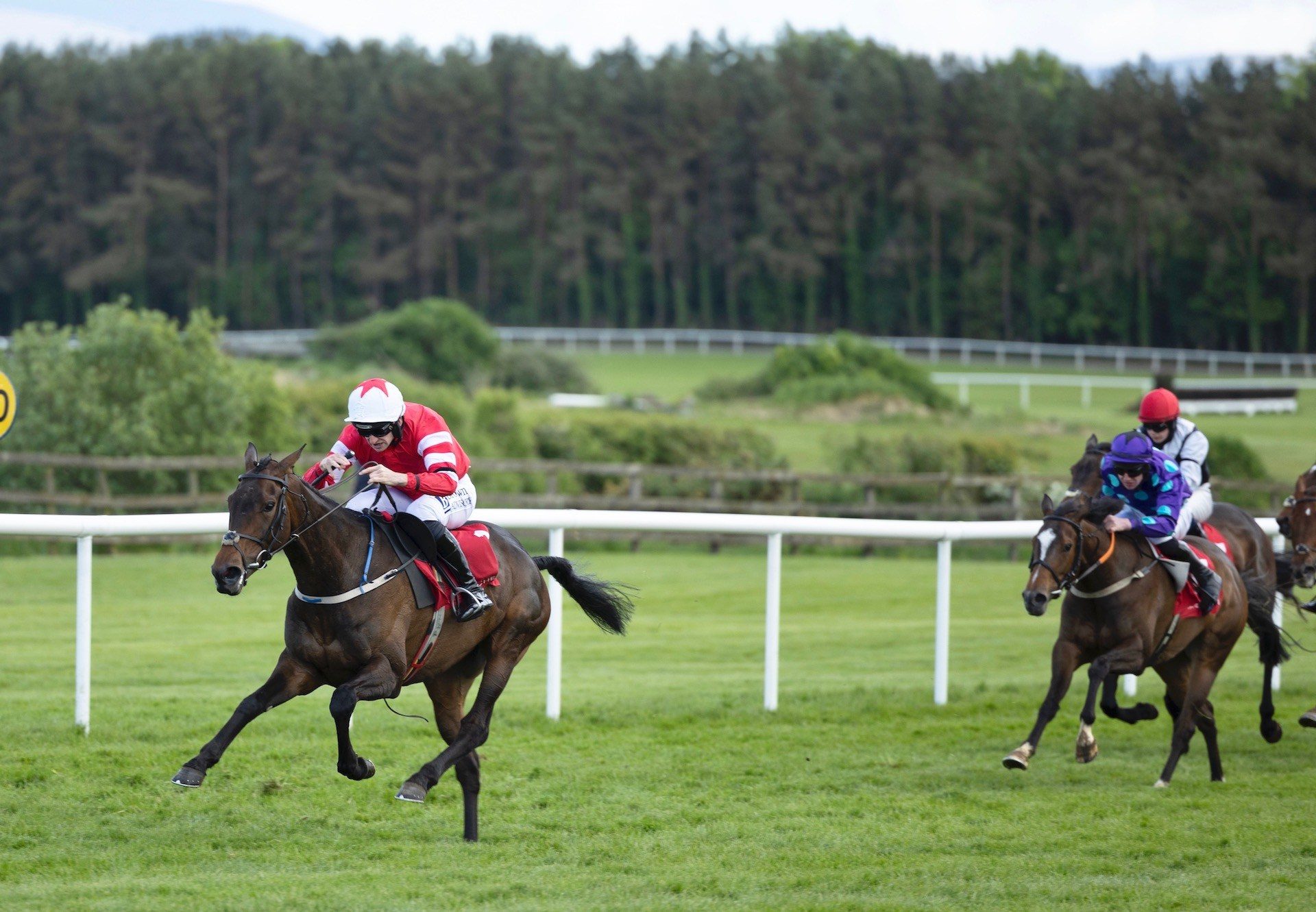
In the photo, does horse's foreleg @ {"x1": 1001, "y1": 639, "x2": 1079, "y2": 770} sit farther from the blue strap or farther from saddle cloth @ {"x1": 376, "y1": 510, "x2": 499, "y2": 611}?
the blue strap

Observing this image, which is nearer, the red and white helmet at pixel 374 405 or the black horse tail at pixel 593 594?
the red and white helmet at pixel 374 405

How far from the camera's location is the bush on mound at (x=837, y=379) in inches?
1151

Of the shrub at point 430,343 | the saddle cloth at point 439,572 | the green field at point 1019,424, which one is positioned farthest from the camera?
the shrub at point 430,343

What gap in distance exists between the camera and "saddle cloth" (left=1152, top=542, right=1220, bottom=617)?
6.98 m

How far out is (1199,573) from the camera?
7.00 m

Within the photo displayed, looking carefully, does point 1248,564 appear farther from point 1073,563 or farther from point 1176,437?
point 1073,563

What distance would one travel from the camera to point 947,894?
4832mm

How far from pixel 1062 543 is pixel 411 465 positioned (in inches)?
114

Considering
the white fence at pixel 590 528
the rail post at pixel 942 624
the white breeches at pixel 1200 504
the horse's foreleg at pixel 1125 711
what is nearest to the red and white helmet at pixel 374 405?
the white fence at pixel 590 528

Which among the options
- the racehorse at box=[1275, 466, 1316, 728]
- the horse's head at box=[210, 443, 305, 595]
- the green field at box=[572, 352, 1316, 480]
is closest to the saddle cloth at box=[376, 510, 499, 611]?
the horse's head at box=[210, 443, 305, 595]

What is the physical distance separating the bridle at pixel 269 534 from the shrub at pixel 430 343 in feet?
82.7

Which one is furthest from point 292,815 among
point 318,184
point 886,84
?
point 318,184

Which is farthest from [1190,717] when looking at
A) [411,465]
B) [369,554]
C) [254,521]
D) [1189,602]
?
[254,521]

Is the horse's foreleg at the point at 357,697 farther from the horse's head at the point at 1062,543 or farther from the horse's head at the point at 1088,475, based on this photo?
the horse's head at the point at 1088,475
